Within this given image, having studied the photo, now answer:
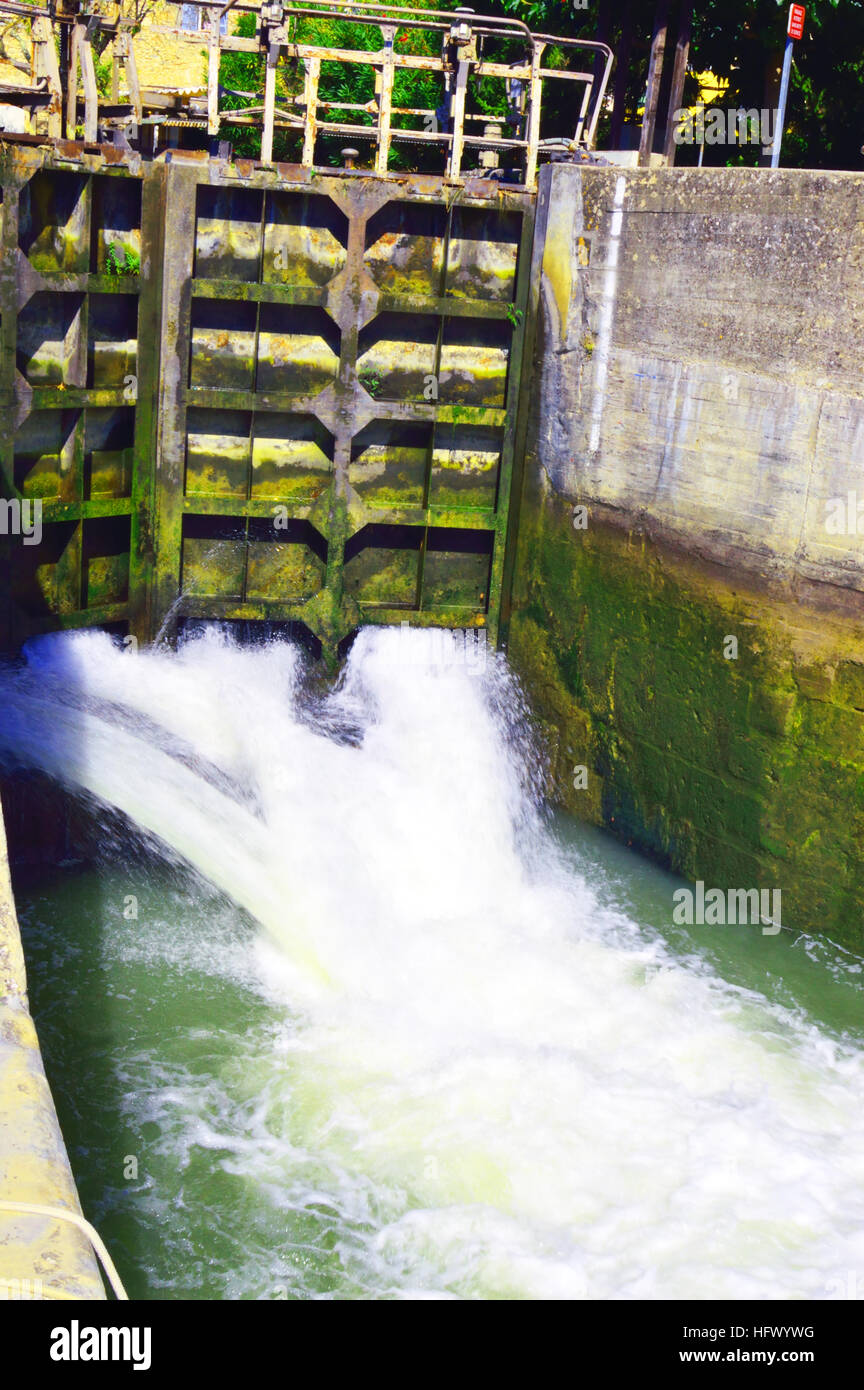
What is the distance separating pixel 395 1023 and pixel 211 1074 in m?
1.06

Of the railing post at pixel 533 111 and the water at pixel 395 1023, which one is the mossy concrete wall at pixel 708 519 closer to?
the railing post at pixel 533 111

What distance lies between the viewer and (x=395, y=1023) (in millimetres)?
7129

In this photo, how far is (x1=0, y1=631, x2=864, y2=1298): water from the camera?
5.63 meters

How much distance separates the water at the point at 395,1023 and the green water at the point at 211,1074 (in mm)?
16

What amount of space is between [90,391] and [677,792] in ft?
16.4

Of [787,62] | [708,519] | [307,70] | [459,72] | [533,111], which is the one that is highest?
[787,62]

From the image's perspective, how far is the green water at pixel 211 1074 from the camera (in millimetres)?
5453

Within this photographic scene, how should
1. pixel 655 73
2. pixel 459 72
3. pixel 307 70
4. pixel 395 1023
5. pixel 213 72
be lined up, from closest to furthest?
A: pixel 395 1023
pixel 213 72
pixel 307 70
pixel 459 72
pixel 655 73

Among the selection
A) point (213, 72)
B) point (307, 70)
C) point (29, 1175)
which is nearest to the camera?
point (29, 1175)

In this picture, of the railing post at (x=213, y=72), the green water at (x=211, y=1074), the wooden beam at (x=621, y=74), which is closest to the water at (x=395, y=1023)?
the green water at (x=211, y=1074)

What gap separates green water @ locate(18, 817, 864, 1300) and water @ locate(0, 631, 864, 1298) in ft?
0.05

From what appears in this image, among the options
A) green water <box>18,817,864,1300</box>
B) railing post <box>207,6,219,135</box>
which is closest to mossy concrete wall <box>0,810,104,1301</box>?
green water <box>18,817,864,1300</box>

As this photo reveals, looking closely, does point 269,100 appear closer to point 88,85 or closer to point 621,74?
point 88,85

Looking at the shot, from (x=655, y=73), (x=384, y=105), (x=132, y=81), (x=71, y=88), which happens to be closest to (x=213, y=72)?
(x=132, y=81)
